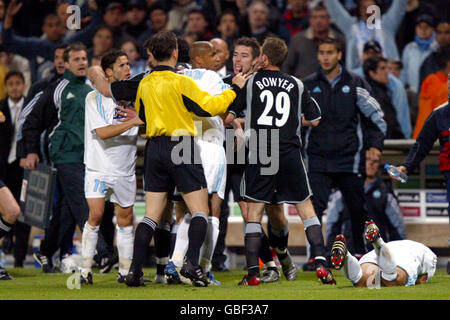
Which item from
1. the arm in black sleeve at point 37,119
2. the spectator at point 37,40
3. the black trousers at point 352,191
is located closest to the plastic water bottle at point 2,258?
the arm in black sleeve at point 37,119

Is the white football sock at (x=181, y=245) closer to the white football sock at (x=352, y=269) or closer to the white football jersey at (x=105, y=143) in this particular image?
the white football jersey at (x=105, y=143)

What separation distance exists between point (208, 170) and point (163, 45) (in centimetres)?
119

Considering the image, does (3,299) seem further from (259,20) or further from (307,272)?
(259,20)

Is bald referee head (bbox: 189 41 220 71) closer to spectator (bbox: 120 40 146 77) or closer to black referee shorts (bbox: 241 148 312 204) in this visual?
black referee shorts (bbox: 241 148 312 204)

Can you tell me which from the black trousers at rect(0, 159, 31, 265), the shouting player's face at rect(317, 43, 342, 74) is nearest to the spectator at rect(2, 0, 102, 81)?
the black trousers at rect(0, 159, 31, 265)

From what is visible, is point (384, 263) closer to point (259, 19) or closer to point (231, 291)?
point (231, 291)

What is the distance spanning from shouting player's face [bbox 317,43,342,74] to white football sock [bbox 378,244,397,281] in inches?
140

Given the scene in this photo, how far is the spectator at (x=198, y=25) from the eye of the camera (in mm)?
14008

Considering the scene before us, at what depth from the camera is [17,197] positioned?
38.2 feet

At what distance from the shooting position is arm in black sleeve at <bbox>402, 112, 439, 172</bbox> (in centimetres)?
943

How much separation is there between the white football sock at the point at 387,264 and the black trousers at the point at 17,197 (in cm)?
561

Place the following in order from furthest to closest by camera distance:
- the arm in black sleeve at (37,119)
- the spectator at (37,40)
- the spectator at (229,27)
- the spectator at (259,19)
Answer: the spectator at (37,40) → the spectator at (229,27) → the spectator at (259,19) → the arm in black sleeve at (37,119)

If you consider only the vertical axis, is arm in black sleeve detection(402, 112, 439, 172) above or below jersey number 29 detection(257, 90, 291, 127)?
below

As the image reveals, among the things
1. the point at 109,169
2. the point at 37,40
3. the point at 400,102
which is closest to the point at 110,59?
the point at 109,169
